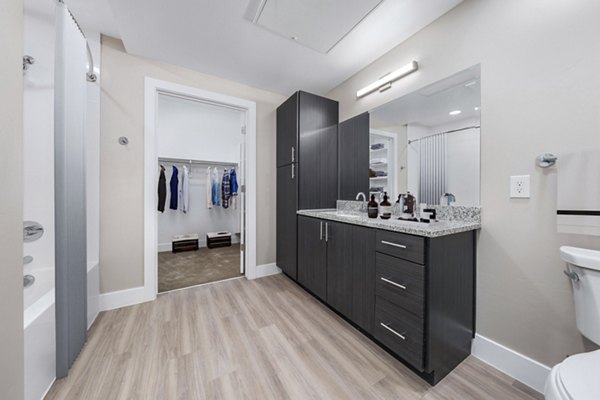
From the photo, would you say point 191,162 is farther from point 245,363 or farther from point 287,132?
point 245,363

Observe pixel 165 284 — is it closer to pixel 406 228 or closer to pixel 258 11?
pixel 406 228

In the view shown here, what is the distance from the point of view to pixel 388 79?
6.30ft

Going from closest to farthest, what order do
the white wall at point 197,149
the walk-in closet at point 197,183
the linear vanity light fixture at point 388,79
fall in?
the linear vanity light fixture at point 388,79, the walk-in closet at point 197,183, the white wall at point 197,149

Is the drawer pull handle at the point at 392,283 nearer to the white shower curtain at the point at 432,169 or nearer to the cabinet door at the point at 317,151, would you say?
the white shower curtain at the point at 432,169

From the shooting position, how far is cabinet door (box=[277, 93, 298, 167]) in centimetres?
241

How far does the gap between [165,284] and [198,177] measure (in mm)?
2426

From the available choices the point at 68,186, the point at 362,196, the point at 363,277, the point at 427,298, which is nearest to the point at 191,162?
the point at 68,186

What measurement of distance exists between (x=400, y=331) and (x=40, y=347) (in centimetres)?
188

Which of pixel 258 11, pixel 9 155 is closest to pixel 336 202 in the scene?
pixel 258 11

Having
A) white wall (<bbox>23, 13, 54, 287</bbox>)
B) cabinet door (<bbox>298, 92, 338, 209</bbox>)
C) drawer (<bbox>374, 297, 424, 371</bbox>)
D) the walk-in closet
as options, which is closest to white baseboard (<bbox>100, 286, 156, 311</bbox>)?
white wall (<bbox>23, 13, 54, 287</bbox>)

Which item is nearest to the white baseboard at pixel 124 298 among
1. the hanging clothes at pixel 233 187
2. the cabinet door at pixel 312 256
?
the cabinet door at pixel 312 256

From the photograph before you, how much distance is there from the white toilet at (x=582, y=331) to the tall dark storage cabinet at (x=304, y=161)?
6.04 ft

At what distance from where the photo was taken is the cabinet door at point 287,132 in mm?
2406

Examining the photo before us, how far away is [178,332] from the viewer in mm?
1637
